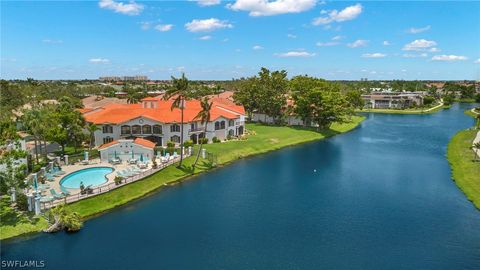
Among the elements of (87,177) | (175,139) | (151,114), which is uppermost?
(151,114)

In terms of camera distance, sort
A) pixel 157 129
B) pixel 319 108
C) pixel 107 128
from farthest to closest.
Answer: pixel 319 108
pixel 107 128
pixel 157 129

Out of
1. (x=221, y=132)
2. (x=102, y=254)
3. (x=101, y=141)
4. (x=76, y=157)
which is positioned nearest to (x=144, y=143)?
(x=76, y=157)

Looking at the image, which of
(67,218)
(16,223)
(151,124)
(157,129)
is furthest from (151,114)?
(16,223)

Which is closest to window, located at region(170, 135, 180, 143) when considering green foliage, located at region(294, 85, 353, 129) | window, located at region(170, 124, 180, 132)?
window, located at region(170, 124, 180, 132)

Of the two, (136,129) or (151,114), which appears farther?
(151,114)

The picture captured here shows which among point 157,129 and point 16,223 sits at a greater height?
point 157,129

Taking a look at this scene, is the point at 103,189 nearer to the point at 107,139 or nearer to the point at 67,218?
the point at 67,218

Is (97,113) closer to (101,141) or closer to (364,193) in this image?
(101,141)
